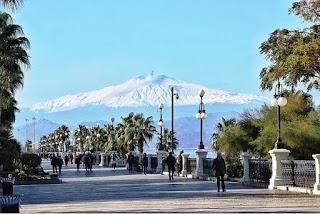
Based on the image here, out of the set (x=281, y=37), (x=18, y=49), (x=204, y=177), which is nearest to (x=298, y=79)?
(x=281, y=37)

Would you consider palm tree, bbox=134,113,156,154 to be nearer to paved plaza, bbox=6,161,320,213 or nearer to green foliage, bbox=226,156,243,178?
green foliage, bbox=226,156,243,178

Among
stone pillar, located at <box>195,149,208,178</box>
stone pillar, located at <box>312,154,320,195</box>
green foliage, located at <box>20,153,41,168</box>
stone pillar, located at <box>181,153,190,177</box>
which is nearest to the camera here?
stone pillar, located at <box>312,154,320,195</box>

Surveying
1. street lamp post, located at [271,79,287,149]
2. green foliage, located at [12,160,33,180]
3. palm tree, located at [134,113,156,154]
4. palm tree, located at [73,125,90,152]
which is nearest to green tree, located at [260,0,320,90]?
street lamp post, located at [271,79,287,149]

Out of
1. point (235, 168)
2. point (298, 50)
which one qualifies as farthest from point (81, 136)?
point (298, 50)

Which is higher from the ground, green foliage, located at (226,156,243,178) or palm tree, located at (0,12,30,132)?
palm tree, located at (0,12,30,132)

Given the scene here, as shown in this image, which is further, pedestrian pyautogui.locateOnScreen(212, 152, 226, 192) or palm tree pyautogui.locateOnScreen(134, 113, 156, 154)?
palm tree pyautogui.locateOnScreen(134, 113, 156, 154)

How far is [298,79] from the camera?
3222 cm

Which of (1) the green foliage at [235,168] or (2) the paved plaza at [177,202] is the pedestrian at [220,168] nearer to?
(2) the paved plaza at [177,202]

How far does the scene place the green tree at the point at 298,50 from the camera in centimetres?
2964

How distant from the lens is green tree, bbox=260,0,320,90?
2964 centimetres

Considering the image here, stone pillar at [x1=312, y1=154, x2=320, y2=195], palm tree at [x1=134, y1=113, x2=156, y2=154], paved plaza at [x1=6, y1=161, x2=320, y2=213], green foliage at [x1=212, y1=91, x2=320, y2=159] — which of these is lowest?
paved plaza at [x1=6, y1=161, x2=320, y2=213]

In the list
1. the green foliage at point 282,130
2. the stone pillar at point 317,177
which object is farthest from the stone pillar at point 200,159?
the stone pillar at point 317,177

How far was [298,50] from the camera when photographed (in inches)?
1183

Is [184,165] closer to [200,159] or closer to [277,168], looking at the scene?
[200,159]
